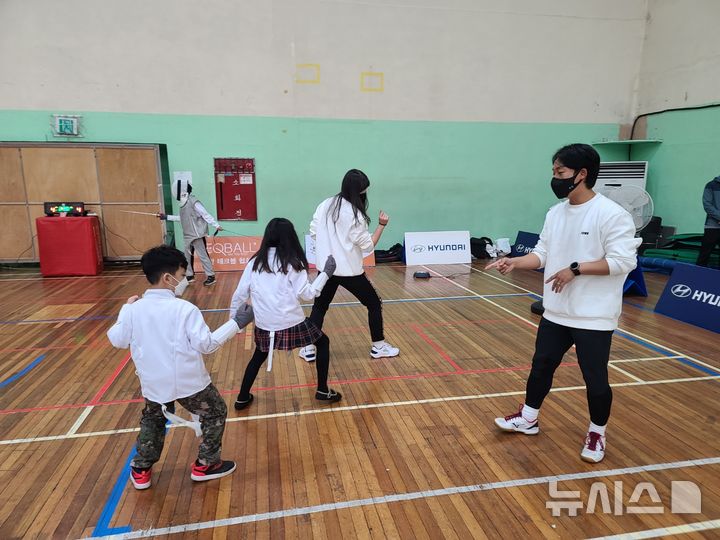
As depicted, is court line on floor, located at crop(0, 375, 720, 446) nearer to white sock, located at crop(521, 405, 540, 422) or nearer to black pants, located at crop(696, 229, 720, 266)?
white sock, located at crop(521, 405, 540, 422)

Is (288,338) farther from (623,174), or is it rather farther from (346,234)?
(623,174)

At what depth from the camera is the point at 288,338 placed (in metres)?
3.10

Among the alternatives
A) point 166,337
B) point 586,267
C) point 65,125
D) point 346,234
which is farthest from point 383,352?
point 65,125

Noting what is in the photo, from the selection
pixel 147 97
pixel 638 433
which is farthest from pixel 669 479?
pixel 147 97

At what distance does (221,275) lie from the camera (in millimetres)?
8633

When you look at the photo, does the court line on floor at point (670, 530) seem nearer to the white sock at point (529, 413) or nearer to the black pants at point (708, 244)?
the white sock at point (529, 413)

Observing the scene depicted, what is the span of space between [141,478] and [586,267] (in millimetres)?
2746

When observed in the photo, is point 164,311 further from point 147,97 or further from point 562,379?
point 147,97

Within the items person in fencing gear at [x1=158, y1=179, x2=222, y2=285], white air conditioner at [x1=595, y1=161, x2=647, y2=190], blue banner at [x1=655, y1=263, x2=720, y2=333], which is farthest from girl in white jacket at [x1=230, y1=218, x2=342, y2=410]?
white air conditioner at [x1=595, y1=161, x2=647, y2=190]

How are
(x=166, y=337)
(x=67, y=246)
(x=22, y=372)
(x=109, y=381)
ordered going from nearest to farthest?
(x=166, y=337), (x=109, y=381), (x=22, y=372), (x=67, y=246)

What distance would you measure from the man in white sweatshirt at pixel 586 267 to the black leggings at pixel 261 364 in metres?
1.44

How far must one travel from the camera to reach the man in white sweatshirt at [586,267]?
243cm

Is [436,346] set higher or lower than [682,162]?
lower

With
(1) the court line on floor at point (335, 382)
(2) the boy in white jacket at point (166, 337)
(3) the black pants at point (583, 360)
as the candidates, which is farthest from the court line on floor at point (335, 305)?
(2) the boy in white jacket at point (166, 337)
